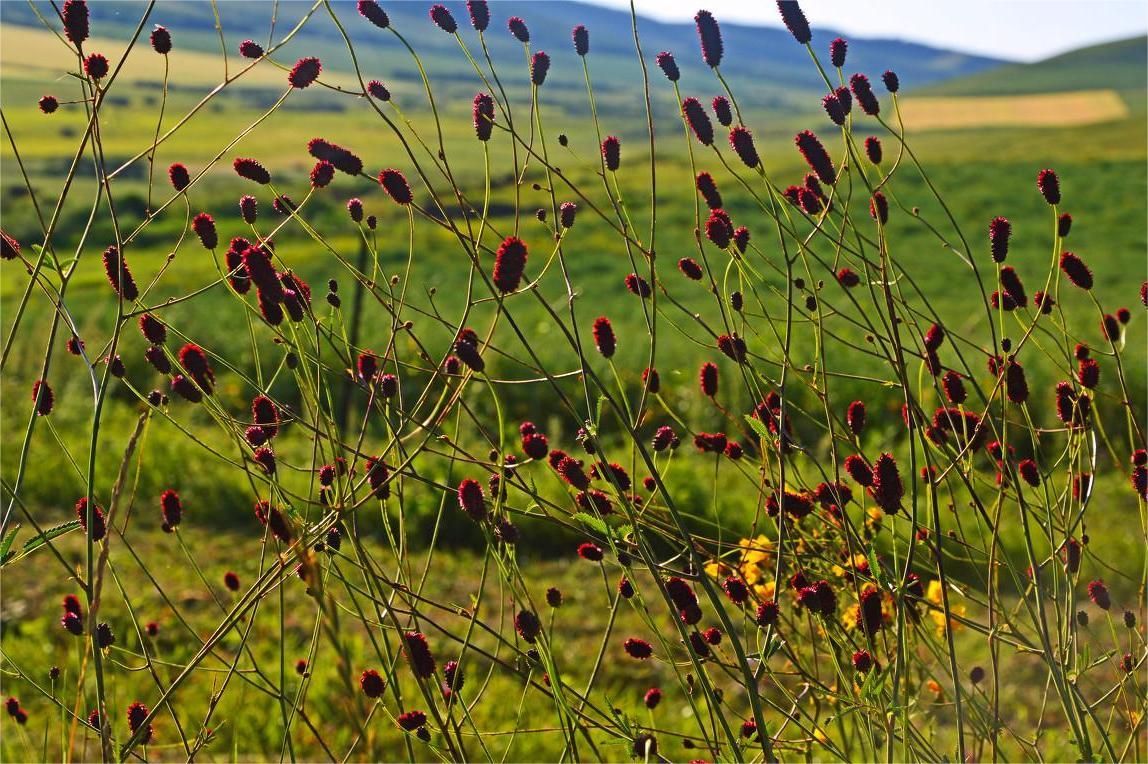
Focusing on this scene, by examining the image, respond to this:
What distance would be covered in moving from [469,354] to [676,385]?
7.22 m

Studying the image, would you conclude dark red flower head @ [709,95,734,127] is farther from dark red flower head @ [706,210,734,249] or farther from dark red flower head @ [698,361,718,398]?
dark red flower head @ [698,361,718,398]

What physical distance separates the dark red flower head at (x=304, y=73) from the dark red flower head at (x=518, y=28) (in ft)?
1.08

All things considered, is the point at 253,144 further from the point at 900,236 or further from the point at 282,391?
the point at 282,391

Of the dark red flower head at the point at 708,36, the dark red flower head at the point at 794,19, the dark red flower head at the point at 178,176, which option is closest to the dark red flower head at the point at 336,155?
the dark red flower head at the point at 178,176

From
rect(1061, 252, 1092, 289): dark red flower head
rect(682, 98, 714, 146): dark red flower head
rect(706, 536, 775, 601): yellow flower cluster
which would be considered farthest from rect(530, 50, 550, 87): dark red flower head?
rect(706, 536, 775, 601): yellow flower cluster

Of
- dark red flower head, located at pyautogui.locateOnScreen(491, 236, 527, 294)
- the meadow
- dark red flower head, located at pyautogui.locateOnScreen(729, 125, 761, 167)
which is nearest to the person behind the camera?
dark red flower head, located at pyautogui.locateOnScreen(491, 236, 527, 294)

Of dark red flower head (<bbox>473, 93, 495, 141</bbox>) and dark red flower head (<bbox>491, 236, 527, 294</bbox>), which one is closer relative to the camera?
dark red flower head (<bbox>491, 236, 527, 294</bbox>)

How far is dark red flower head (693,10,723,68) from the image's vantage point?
164 cm

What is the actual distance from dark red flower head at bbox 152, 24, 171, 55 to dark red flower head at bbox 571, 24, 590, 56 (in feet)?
2.08

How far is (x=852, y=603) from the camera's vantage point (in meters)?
2.32

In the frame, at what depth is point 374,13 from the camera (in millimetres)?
1645

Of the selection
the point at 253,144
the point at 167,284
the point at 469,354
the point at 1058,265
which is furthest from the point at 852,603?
the point at 253,144

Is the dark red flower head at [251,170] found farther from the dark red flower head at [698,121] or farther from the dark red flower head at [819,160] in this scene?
the dark red flower head at [819,160]

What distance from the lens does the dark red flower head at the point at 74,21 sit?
145 centimetres
